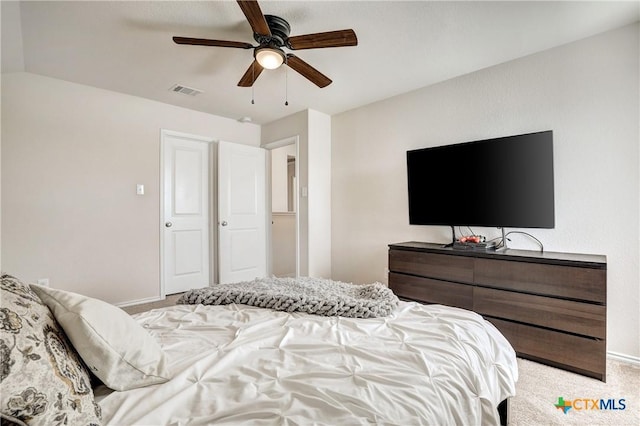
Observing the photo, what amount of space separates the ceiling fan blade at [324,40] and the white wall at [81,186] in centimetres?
254

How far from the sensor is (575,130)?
8.12ft

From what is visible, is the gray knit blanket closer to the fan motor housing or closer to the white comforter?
the white comforter

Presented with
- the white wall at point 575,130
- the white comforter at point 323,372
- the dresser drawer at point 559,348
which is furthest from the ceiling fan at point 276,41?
the dresser drawer at point 559,348

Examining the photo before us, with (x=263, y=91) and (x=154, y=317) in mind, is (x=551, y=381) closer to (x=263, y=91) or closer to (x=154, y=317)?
(x=154, y=317)

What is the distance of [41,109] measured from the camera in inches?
123

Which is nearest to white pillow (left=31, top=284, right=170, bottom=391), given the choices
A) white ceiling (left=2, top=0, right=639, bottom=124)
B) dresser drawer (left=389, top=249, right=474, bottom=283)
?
white ceiling (left=2, top=0, right=639, bottom=124)

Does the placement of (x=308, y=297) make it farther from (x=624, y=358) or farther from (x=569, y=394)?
(x=624, y=358)

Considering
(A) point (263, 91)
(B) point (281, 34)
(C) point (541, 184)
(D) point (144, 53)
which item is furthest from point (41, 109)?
(C) point (541, 184)

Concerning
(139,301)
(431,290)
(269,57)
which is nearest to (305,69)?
(269,57)

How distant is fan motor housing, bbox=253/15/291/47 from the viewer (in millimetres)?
2174

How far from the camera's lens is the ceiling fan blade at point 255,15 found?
5.74ft

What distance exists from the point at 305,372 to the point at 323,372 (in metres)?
0.06

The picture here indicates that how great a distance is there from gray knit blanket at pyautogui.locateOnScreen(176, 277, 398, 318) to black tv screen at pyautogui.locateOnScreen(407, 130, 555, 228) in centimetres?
152

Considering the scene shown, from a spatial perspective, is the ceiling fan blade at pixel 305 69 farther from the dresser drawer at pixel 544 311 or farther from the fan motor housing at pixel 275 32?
the dresser drawer at pixel 544 311
